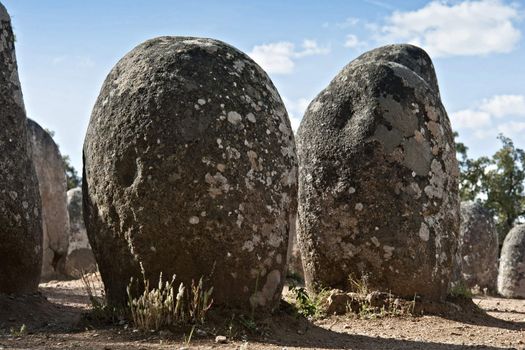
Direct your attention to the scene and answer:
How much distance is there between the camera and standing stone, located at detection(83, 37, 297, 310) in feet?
18.6

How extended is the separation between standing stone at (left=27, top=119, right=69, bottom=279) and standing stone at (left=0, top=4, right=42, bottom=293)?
726 centimetres

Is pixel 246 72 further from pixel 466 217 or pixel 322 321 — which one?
pixel 466 217

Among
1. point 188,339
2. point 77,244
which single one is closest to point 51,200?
point 77,244

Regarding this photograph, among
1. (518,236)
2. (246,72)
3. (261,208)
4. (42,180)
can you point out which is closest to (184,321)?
(261,208)

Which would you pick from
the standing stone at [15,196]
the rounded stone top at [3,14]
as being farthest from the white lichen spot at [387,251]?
the rounded stone top at [3,14]

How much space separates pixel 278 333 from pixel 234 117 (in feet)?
5.48

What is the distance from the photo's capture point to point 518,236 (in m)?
17.7

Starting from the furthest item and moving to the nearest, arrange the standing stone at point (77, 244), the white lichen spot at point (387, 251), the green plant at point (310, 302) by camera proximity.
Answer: the standing stone at point (77, 244), the white lichen spot at point (387, 251), the green plant at point (310, 302)

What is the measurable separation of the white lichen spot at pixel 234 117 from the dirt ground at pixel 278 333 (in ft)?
4.91

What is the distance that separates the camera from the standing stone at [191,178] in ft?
18.6

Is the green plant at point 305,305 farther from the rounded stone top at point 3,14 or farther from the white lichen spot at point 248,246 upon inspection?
the rounded stone top at point 3,14

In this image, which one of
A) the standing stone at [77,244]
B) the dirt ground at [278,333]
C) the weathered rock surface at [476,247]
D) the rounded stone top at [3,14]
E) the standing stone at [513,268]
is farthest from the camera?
the standing stone at [513,268]

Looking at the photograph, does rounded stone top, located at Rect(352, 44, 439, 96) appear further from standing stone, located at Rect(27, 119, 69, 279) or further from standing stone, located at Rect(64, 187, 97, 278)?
standing stone, located at Rect(64, 187, 97, 278)

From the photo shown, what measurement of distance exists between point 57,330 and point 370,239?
3.50 m
